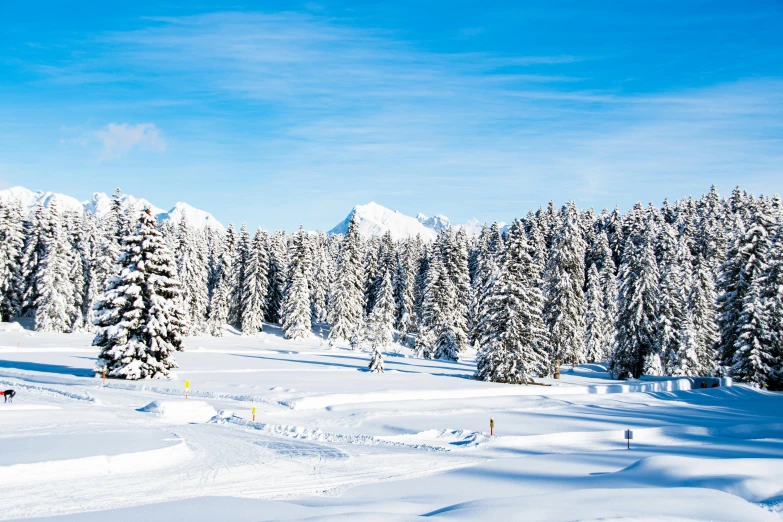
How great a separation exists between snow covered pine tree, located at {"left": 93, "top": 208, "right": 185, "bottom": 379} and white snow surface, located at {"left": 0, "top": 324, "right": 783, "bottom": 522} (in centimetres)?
212

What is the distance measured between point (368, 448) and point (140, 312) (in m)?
21.2

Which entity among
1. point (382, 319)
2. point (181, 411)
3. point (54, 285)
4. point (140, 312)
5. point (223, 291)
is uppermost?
point (223, 291)

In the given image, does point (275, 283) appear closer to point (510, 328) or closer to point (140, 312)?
point (510, 328)

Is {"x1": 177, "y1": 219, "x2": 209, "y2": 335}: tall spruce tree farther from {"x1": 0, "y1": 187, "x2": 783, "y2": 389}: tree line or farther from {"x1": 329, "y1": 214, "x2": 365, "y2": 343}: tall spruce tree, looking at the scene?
{"x1": 329, "y1": 214, "x2": 365, "y2": 343}: tall spruce tree

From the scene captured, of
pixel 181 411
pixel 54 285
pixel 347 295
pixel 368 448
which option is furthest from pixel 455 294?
pixel 368 448

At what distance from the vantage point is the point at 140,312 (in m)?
36.3

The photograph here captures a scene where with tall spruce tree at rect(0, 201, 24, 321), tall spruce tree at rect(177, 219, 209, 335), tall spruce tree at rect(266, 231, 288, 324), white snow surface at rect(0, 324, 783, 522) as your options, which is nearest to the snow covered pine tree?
white snow surface at rect(0, 324, 783, 522)

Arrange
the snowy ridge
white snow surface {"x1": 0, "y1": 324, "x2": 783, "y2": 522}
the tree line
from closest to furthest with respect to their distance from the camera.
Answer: white snow surface {"x1": 0, "y1": 324, "x2": 783, "y2": 522}, the snowy ridge, the tree line

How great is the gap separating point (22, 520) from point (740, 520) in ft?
42.8

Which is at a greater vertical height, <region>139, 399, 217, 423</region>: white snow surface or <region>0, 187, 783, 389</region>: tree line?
<region>0, 187, 783, 389</region>: tree line

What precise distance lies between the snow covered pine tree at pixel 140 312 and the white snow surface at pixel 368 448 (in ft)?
6.97

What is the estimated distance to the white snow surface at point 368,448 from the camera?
11586 mm

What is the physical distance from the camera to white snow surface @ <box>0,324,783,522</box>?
1159 cm

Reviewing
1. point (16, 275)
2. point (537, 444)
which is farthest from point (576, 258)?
point (16, 275)
